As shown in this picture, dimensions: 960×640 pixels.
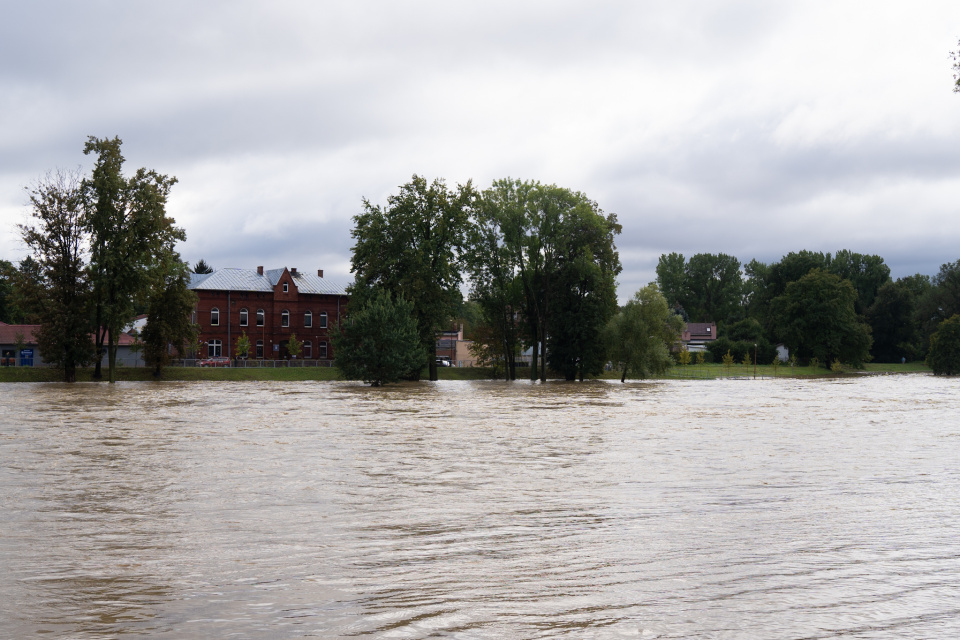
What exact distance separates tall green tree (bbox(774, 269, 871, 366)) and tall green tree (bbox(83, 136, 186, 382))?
72183mm

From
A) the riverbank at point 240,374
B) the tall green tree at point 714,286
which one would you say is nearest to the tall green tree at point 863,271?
the tall green tree at point 714,286

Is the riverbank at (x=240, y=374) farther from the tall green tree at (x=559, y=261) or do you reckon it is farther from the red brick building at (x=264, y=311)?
the red brick building at (x=264, y=311)

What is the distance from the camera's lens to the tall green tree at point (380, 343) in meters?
57.8

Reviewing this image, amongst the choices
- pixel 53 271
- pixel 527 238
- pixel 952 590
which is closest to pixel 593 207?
pixel 527 238

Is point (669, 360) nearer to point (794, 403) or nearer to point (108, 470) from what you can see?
point (794, 403)

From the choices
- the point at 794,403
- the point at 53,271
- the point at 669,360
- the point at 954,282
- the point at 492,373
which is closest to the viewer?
the point at 794,403

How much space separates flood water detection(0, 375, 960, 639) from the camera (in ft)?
19.7

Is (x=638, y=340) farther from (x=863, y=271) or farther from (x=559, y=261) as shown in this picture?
(x=863, y=271)

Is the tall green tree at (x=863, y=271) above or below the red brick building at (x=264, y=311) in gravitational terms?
above

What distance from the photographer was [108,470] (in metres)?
14.5

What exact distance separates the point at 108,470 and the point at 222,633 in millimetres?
10096

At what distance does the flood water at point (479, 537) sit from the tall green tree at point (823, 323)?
3270 inches

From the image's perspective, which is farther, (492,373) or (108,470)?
(492,373)

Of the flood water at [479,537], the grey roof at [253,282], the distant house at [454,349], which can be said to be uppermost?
the grey roof at [253,282]
